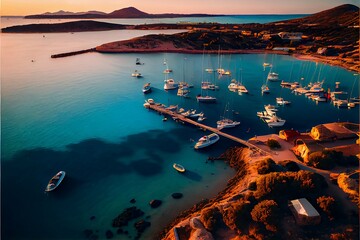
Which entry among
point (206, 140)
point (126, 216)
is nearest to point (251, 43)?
point (206, 140)

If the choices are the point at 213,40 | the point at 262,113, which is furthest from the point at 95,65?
the point at 262,113

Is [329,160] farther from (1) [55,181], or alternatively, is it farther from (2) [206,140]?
(1) [55,181]

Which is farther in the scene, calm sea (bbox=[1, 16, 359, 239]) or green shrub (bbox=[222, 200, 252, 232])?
calm sea (bbox=[1, 16, 359, 239])

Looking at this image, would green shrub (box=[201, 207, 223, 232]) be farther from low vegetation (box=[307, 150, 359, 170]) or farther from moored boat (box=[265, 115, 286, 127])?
moored boat (box=[265, 115, 286, 127])

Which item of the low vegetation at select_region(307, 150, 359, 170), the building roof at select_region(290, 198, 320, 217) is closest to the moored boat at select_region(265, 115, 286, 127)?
the low vegetation at select_region(307, 150, 359, 170)

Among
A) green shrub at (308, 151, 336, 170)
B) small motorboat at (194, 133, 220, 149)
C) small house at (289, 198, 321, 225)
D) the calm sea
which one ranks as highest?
small house at (289, 198, 321, 225)

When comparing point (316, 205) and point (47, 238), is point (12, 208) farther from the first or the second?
point (316, 205)
